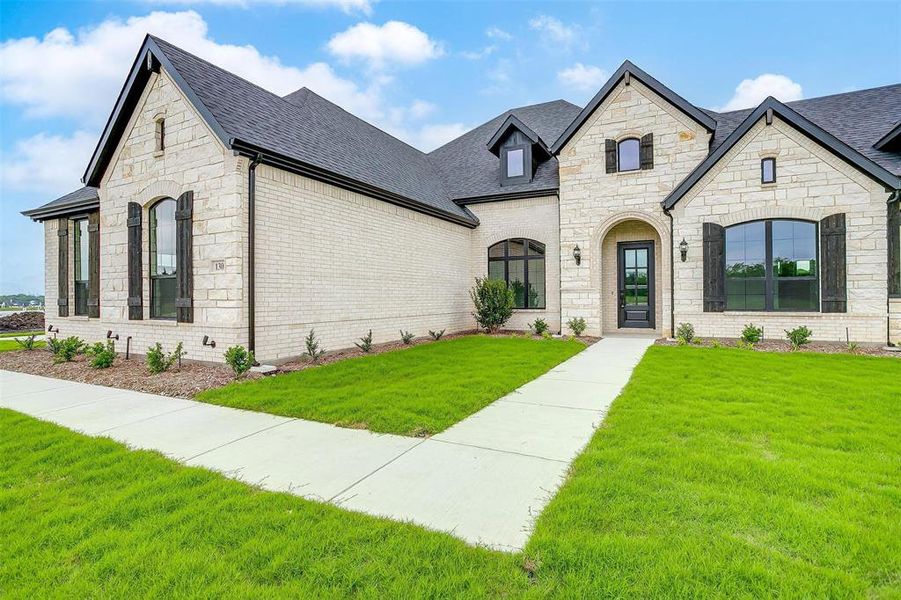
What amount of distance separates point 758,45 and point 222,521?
2170 centimetres

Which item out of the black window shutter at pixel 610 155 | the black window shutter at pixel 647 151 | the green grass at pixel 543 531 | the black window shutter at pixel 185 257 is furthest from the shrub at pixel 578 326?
the black window shutter at pixel 185 257

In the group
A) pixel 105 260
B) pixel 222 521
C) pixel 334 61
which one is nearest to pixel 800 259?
pixel 222 521

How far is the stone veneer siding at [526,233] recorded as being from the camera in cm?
1438

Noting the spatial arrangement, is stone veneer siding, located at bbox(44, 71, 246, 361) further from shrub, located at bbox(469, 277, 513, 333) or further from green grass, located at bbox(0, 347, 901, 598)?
shrub, located at bbox(469, 277, 513, 333)

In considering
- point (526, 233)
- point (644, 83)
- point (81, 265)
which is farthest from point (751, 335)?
point (81, 265)

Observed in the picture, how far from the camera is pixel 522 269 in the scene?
15055mm

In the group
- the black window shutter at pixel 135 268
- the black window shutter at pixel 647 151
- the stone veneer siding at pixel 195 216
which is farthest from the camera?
the black window shutter at pixel 647 151

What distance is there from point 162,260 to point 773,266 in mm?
14786

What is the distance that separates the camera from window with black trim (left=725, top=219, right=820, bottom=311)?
10.5 m

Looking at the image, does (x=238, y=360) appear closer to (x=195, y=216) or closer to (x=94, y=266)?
(x=195, y=216)

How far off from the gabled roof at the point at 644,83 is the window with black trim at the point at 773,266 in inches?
130

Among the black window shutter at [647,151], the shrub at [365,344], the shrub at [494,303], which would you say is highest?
the black window shutter at [647,151]

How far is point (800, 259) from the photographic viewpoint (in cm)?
1062

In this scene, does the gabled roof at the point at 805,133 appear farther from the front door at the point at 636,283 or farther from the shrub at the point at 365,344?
the shrub at the point at 365,344
